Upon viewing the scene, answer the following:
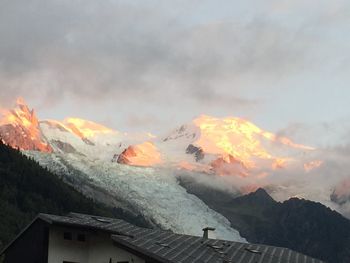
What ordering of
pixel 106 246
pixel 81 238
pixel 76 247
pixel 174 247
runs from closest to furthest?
pixel 174 247
pixel 106 246
pixel 76 247
pixel 81 238

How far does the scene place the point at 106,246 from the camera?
39.5 metres

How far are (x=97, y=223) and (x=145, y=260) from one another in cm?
619

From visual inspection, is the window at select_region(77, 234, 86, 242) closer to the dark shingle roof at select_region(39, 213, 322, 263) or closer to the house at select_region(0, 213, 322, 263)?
the house at select_region(0, 213, 322, 263)

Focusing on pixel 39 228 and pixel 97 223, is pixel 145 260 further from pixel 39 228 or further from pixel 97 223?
pixel 39 228

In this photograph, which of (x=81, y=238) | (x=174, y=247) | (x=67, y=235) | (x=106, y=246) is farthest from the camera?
(x=67, y=235)

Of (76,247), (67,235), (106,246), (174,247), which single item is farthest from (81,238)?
(174,247)

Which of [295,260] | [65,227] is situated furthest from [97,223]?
[295,260]

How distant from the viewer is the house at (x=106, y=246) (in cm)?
3697

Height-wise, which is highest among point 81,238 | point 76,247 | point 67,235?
point 67,235

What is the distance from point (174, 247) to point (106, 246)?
4006 mm

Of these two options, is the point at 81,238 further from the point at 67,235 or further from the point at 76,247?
the point at 67,235

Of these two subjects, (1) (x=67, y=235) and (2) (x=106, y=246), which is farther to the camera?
(1) (x=67, y=235)

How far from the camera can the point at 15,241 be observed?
44781 millimetres

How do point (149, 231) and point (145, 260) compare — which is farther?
point (149, 231)
